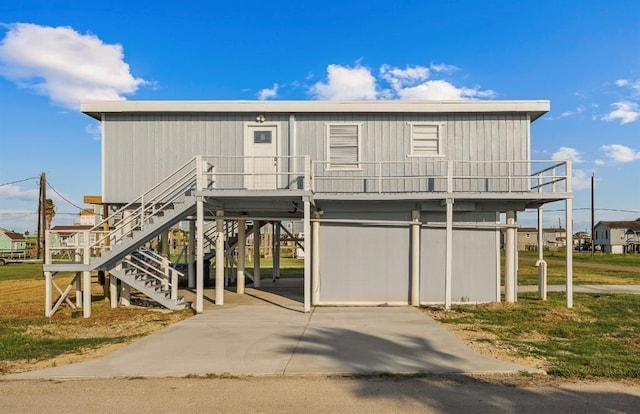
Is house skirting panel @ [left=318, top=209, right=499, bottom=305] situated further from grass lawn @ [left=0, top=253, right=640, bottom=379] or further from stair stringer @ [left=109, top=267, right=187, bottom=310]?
stair stringer @ [left=109, top=267, right=187, bottom=310]

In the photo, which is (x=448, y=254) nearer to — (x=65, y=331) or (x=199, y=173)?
(x=199, y=173)

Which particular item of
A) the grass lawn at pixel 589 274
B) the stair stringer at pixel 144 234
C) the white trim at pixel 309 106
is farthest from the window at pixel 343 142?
the grass lawn at pixel 589 274

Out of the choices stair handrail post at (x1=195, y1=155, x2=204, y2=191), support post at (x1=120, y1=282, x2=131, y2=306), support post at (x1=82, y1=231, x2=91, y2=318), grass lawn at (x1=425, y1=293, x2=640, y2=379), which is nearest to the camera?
grass lawn at (x1=425, y1=293, x2=640, y2=379)

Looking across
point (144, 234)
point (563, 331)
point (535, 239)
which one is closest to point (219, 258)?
point (144, 234)

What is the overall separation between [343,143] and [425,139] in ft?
8.38

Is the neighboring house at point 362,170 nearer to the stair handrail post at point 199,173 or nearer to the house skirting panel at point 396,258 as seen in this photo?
the house skirting panel at point 396,258

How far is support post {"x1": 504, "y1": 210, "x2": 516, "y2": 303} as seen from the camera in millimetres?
14953

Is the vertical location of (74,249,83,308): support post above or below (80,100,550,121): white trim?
below

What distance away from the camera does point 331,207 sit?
15078mm

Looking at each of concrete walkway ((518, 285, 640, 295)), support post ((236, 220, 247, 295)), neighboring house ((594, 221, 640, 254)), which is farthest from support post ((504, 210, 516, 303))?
neighboring house ((594, 221, 640, 254))

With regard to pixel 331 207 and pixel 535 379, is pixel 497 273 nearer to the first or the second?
pixel 331 207

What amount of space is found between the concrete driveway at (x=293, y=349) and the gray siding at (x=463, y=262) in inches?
83.3

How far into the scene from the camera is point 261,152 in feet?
49.6

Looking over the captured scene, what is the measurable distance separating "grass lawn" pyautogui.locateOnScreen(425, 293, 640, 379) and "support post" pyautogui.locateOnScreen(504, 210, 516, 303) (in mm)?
501
